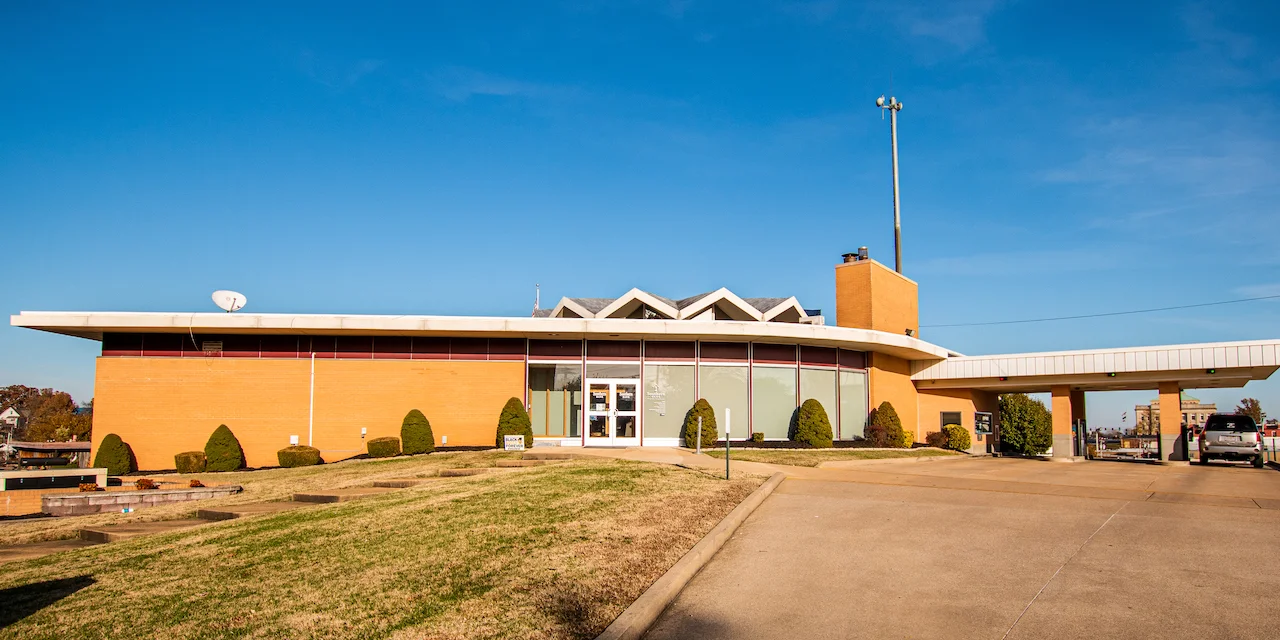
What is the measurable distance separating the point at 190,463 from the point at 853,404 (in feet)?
67.3

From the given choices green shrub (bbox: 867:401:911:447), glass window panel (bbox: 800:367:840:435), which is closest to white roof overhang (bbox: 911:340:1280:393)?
green shrub (bbox: 867:401:911:447)

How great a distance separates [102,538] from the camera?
11.5m

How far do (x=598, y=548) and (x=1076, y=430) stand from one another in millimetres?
31670

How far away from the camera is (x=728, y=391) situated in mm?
27562

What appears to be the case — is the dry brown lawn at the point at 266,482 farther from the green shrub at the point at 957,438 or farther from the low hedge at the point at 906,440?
the green shrub at the point at 957,438

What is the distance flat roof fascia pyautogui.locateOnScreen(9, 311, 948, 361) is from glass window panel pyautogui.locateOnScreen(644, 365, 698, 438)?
123 cm

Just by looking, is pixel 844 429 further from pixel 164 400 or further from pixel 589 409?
pixel 164 400

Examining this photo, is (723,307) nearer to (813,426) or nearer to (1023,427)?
(813,426)

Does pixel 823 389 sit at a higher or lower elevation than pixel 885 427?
higher

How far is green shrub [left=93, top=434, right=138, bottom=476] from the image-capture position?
922 inches

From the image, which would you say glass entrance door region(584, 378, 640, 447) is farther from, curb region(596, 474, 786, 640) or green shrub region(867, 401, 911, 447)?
curb region(596, 474, 786, 640)

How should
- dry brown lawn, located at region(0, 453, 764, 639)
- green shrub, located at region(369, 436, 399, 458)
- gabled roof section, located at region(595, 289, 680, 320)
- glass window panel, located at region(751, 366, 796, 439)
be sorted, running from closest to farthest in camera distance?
1. dry brown lawn, located at region(0, 453, 764, 639)
2. green shrub, located at region(369, 436, 399, 458)
3. glass window panel, located at region(751, 366, 796, 439)
4. gabled roof section, located at region(595, 289, 680, 320)

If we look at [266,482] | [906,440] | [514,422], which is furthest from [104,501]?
[906,440]

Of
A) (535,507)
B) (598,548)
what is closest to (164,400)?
(535,507)
